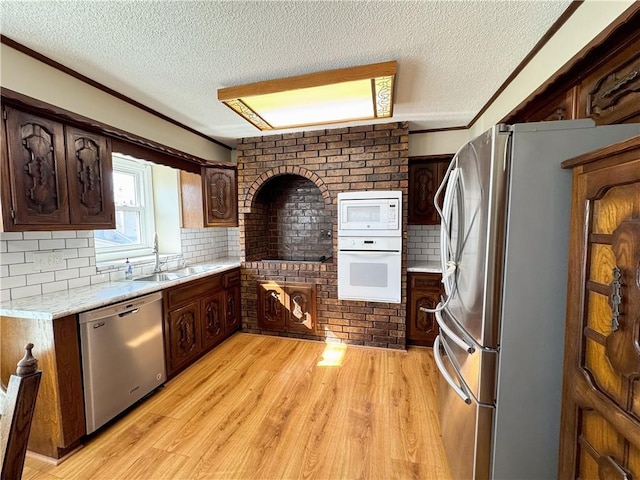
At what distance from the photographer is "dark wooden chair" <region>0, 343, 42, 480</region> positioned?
2.30 feet

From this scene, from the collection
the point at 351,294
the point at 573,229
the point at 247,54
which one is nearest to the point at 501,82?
the point at 573,229

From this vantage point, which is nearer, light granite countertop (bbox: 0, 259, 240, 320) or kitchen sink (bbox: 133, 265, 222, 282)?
light granite countertop (bbox: 0, 259, 240, 320)

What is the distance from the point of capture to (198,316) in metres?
2.74

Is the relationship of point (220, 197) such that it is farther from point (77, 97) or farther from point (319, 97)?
point (319, 97)

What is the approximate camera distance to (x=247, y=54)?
1748 mm

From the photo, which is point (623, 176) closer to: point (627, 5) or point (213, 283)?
point (627, 5)

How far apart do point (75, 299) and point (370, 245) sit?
8.08 feet

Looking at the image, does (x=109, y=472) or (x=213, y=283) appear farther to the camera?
(x=213, y=283)

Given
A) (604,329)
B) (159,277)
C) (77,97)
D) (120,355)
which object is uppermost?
(77,97)

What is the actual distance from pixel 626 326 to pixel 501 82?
79.5 inches

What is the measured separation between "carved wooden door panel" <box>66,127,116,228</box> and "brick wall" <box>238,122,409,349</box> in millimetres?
1433

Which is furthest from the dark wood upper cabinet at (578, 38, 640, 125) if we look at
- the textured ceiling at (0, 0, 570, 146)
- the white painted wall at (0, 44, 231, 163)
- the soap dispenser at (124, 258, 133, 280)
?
the soap dispenser at (124, 258, 133, 280)

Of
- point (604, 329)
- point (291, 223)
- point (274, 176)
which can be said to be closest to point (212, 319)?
point (291, 223)

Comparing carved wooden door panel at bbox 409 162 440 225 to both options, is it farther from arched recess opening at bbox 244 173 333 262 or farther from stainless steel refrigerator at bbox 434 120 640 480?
stainless steel refrigerator at bbox 434 120 640 480
